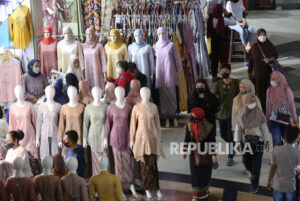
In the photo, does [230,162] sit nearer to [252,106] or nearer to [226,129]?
[226,129]

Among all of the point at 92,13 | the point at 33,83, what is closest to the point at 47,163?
the point at 33,83

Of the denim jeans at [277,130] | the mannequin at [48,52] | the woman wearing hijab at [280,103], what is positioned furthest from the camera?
the mannequin at [48,52]

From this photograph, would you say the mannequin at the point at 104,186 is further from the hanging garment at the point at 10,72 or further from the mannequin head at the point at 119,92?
the hanging garment at the point at 10,72

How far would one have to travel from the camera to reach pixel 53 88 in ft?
25.5

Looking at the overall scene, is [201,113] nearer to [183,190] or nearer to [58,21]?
[183,190]

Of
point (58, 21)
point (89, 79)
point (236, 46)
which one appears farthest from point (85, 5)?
point (236, 46)

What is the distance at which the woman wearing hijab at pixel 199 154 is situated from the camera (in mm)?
7297

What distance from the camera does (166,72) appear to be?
9.92m

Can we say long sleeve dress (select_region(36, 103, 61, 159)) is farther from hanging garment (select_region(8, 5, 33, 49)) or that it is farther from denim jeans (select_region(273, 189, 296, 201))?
hanging garment (select_region(8, 5, 33, 49))

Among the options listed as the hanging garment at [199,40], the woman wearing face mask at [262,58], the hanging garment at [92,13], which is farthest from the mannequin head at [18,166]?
the hanging garment at [92,13]

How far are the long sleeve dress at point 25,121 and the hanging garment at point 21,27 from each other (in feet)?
9.17

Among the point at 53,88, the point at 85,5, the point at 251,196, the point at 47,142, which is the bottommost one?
the point at 251,196

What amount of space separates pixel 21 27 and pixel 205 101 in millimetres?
3946

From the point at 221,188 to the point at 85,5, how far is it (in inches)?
212
